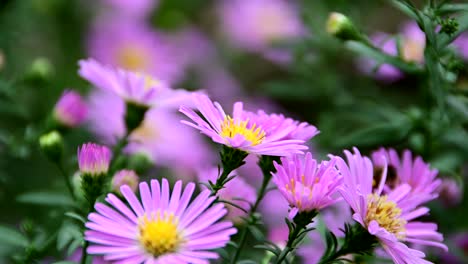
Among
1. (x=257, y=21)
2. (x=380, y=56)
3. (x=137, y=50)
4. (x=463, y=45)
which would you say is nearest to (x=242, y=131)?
(x=380, y=56)

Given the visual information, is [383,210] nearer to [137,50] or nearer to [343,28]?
[343,28]

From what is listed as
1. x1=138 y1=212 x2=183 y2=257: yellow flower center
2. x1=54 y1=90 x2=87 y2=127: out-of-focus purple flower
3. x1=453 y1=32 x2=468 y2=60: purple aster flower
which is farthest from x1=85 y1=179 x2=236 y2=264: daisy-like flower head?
x1=453 y1=32 x2=468 y2=60: purple aster flower

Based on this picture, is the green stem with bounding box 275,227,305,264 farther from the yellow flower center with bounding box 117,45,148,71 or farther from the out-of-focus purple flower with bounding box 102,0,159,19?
the out-of-focus purple flower with bounding box 102,0,159,19

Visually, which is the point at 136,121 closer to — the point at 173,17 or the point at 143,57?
the point at 143,57

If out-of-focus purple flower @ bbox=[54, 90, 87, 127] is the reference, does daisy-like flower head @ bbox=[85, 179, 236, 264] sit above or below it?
below

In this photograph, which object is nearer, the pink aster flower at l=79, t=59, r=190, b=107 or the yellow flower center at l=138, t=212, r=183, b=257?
the yellow flower center at l=138, t=212, r=183, b=257

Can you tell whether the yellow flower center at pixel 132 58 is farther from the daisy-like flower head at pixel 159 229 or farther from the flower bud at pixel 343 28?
the daisy-like flower head at pixel 159 229

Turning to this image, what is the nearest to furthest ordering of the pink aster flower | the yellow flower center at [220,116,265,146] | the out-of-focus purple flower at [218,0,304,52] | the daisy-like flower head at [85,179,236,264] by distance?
the daisy-like flower head at [85,179,236,264]
the yellow flower center at [220,116,265,146]
the pink aster flower
the out-of-focus purple flower at [218,0,304,52]
